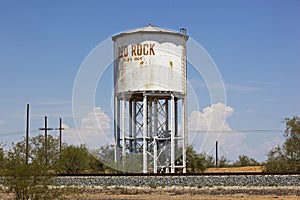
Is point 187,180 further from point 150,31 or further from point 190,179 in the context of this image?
point 150,31

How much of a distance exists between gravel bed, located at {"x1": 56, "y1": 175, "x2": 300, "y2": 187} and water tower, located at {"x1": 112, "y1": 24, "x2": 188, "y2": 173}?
4642 millimetres

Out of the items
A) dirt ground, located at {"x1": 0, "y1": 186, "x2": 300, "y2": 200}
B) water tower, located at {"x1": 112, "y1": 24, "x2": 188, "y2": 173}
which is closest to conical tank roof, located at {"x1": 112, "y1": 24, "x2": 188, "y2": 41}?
water tower, located at {"x1": 112, "y1": 24, "x2": 188, "y2": 173}

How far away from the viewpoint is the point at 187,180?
1630 inches

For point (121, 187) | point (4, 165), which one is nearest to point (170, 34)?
point (121, 187)

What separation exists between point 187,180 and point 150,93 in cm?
805

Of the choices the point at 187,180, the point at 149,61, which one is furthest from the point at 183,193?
the point at 149,61

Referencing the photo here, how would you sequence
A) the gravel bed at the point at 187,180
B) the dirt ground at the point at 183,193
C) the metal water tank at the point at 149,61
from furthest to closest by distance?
the metal water tank at the point at 149,61 → the gravel bed at the point at 187,180 → the dirt ground at the point at 183,193

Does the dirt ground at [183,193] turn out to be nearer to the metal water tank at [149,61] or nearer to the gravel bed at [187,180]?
the gravel bed at [187,180]

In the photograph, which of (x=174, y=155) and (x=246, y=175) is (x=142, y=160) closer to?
(x=174, y=155)

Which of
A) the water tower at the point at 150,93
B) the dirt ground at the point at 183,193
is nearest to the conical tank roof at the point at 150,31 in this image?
the water tower at the point at 150,93

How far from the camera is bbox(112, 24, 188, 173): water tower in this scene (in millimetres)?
47250

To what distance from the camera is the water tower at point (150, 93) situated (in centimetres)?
4725

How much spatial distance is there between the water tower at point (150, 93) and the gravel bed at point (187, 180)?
15.2 feet

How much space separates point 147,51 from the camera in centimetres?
4769
